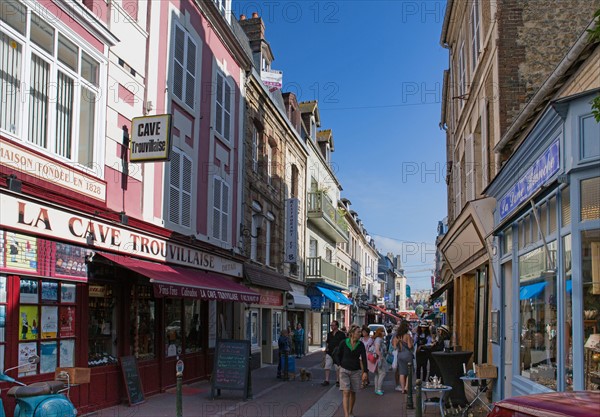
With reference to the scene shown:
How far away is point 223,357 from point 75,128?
18.3ft

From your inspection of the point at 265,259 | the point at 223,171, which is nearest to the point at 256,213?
the point at 265,259

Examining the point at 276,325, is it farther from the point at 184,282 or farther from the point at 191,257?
the point at 184,282

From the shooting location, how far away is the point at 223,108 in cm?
1800

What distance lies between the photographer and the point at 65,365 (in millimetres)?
10180

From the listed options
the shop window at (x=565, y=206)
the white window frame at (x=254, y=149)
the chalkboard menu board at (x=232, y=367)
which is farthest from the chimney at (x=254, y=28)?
the shop window at (x=565, y=206)

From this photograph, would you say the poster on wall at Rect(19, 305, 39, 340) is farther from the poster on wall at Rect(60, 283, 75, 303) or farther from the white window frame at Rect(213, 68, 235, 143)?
the white window frame at Rect(213, 68, 235, 143)

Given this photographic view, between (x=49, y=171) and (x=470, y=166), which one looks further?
(x=470, y=166)

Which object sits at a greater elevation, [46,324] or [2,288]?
[2,288]

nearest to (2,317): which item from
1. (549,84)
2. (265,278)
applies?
(549,84)

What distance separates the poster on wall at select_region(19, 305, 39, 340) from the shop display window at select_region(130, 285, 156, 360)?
3.11 m

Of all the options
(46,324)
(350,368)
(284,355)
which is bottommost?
(284,355)

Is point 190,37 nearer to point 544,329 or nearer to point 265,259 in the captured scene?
point 265,259

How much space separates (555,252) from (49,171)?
721 cm

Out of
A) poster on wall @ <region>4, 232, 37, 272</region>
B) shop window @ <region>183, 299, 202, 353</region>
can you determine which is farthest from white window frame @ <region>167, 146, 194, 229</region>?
poster on wall @ <region>4, 232, 37, 272</region>
